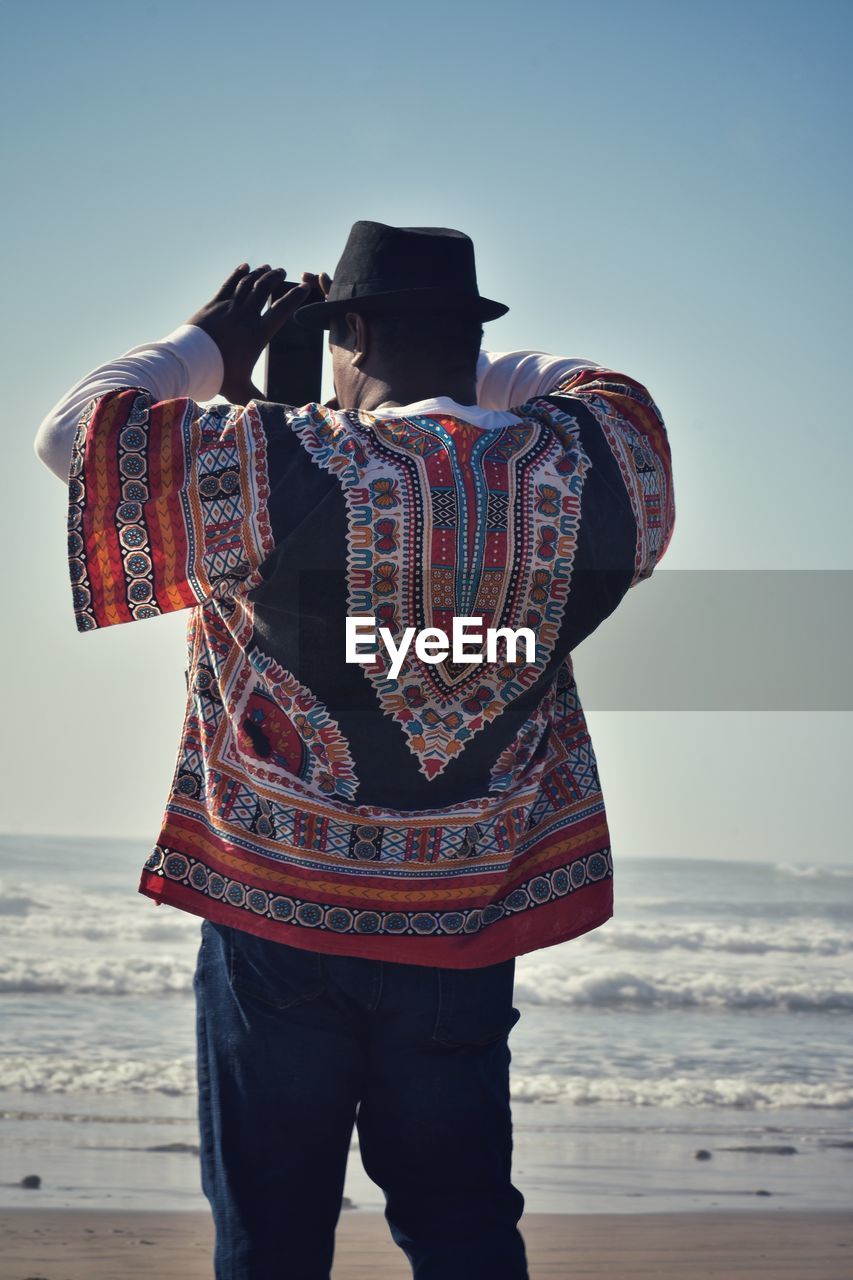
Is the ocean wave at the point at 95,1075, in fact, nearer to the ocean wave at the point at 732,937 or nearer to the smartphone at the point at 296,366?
the smartphone at the point at 296,366

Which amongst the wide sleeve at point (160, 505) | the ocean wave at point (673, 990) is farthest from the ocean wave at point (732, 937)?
the wide sleeve at point (160, 505)

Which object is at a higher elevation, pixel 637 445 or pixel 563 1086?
pixel 637 445

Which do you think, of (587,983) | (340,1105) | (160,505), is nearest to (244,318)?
(160,505)

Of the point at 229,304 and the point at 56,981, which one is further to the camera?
the point at 56,981

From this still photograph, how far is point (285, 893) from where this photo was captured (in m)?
1.84

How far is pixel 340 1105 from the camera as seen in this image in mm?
1861

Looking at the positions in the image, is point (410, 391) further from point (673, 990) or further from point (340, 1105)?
point (673, 990)

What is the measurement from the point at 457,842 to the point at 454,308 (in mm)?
713

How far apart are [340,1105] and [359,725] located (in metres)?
0.49

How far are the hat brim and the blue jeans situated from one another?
84cm

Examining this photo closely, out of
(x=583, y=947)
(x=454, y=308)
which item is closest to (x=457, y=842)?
(x=454, y=308)

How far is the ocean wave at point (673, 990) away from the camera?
27.5 feet

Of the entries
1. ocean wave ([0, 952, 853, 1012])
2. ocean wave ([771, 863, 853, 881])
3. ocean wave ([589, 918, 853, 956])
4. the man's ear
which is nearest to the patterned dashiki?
the man's ear

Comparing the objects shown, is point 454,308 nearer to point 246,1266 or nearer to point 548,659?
point 548,659
